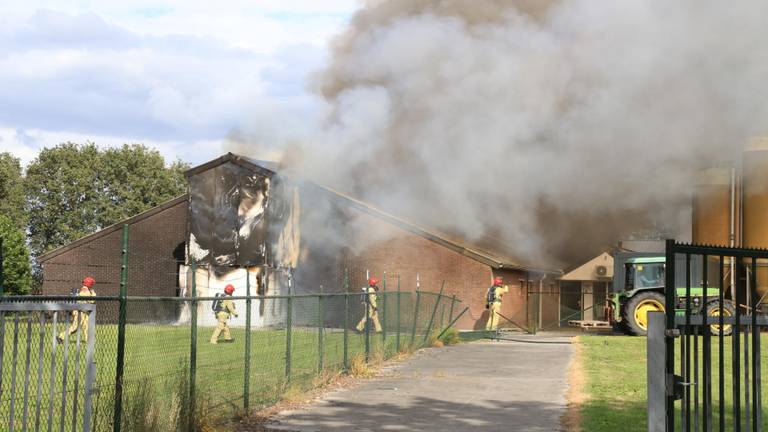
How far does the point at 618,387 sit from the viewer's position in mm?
14672

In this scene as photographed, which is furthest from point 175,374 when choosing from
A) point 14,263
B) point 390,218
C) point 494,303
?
point 14,263

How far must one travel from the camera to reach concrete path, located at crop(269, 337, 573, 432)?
11.5m

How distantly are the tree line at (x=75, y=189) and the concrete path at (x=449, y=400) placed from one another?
154 feet

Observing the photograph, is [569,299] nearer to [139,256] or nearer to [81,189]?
[139,256]

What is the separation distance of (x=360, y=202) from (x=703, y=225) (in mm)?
10261

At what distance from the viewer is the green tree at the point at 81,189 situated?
6209 cm

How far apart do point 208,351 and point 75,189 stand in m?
47.3

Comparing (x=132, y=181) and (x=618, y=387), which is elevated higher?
(x=132, y=181)

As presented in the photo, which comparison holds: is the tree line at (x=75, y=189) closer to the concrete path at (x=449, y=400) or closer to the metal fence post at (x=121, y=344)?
the concrete path at (x=449, y=400)

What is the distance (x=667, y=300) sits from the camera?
5.71 m

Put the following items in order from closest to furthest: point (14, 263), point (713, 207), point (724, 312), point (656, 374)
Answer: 1. point (656, 374)
2. point (724, 312)
3. point (713, 207)
4. point (14, 263)

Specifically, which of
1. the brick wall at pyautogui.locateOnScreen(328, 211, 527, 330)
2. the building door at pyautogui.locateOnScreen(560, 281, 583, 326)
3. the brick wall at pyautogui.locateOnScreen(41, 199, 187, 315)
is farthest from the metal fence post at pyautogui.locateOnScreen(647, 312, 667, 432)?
the building door at pyautogui.locateOnScreen(560, 281, 583, 326)

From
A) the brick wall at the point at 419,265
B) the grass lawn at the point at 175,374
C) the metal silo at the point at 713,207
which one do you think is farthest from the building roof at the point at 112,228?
the metal silo at the point at 713,207

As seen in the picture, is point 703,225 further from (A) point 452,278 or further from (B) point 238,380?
(B) point 238,380
